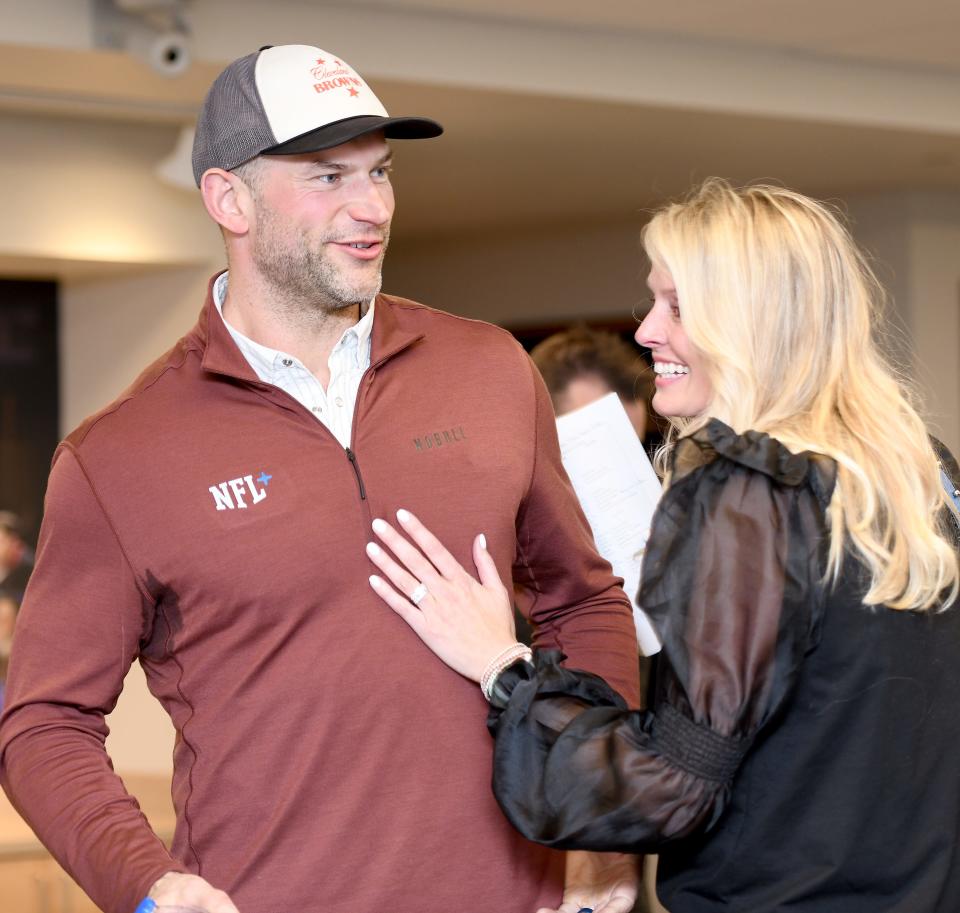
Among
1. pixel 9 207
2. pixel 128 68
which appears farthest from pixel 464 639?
pixel 9 207

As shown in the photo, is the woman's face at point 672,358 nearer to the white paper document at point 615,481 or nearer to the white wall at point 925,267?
the white paper document at point 615,481

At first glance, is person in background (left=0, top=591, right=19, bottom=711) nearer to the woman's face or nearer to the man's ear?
the man's ear

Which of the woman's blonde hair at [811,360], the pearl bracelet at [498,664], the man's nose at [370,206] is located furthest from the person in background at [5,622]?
the woman's blonde hair at [811,360]

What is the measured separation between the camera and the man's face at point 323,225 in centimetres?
179

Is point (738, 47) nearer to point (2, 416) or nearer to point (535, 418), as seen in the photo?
point (2, 416)

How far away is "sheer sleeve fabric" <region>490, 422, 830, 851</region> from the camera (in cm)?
135

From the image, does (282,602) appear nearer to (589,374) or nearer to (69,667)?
(69,667)

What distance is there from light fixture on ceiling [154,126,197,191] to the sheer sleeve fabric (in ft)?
13.1

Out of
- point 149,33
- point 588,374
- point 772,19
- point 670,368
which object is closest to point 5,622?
point 149,33

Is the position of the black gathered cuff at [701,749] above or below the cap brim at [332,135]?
below

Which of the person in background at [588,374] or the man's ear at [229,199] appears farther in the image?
the person in background at [588,374]

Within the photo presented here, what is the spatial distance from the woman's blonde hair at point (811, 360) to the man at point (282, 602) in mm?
429

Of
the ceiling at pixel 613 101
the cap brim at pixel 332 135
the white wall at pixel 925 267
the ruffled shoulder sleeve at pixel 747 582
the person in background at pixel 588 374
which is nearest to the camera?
the ruffled shoulder sleeve at pixel 747 582

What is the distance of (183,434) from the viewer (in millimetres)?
1726
